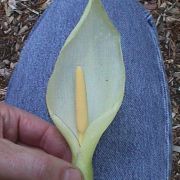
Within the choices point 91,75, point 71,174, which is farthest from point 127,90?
point 71,174

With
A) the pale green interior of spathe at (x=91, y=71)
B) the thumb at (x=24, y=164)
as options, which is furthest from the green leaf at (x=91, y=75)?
the thumb at (x=24, y=164)

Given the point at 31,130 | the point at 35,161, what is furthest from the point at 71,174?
the point at 31,130

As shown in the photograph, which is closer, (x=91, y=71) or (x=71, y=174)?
(x=71, y=174)

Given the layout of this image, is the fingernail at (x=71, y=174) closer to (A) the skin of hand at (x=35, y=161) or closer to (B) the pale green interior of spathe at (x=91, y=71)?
(A) the skin of hand at (x=35, y=161)

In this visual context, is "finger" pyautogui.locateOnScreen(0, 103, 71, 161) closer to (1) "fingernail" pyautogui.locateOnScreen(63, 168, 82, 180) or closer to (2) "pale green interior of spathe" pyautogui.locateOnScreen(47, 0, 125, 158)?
(2) "pale green interior of spathe" pyautogui.locateOnScreen(47, 0, 125, 158)

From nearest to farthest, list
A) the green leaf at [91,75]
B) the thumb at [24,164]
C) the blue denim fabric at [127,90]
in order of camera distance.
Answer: the thumb at [24,164] → the green leaf at [91,75] → the blue denim fabric at [127,90]

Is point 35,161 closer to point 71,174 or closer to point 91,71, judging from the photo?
point 71,174

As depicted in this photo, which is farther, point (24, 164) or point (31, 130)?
point (31, 130)

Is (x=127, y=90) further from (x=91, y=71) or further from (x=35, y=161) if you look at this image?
(x=35, y=161)
